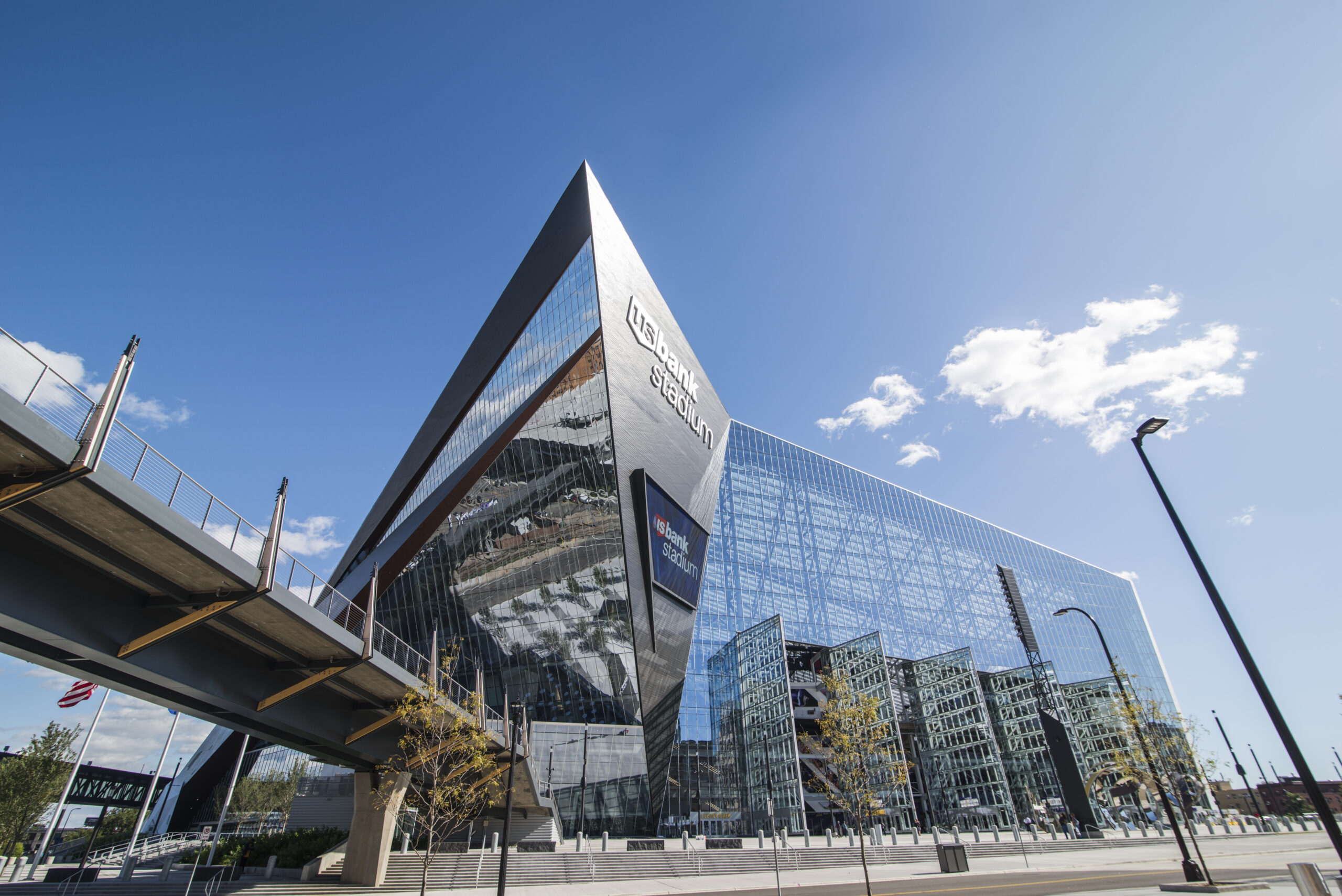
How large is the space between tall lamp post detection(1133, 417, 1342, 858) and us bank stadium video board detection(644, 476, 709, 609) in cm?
2689

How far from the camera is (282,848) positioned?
86.4ft

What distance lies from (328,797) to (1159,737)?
55174 mm

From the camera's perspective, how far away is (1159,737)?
1574 inches

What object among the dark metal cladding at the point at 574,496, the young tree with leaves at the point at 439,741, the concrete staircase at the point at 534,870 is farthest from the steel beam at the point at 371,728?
the dark metal cladding at the point at 574,496

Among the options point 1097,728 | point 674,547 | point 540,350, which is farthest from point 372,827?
point 1097,728

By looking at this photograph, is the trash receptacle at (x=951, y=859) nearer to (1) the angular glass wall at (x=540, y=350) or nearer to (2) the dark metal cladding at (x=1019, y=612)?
(1) the angular glass wall at (x=540, y=350)

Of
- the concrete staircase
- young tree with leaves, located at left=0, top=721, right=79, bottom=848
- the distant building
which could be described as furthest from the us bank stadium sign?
the distant building

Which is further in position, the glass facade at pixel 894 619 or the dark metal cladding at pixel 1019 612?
the dark metal cladding at pixel 1019 612

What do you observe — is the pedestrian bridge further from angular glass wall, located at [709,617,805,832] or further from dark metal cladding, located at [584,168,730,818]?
angular glass wall, located at [709,617,805,832]

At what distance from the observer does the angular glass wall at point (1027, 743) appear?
70188 millimetres

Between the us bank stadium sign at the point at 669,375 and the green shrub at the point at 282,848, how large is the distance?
2852cm

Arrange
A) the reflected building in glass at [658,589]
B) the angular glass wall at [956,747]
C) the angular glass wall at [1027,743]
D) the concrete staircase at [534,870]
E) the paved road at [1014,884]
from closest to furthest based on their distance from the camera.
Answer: the paved road at [1014,884], the concrete staircase at [534,870], the reflected building in glass at [658,589], the angular glass wall at [956,747], the angular glass wall at [1027,743]

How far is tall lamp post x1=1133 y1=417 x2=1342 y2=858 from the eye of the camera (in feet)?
28.4

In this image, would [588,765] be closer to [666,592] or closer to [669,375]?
[666,592]
